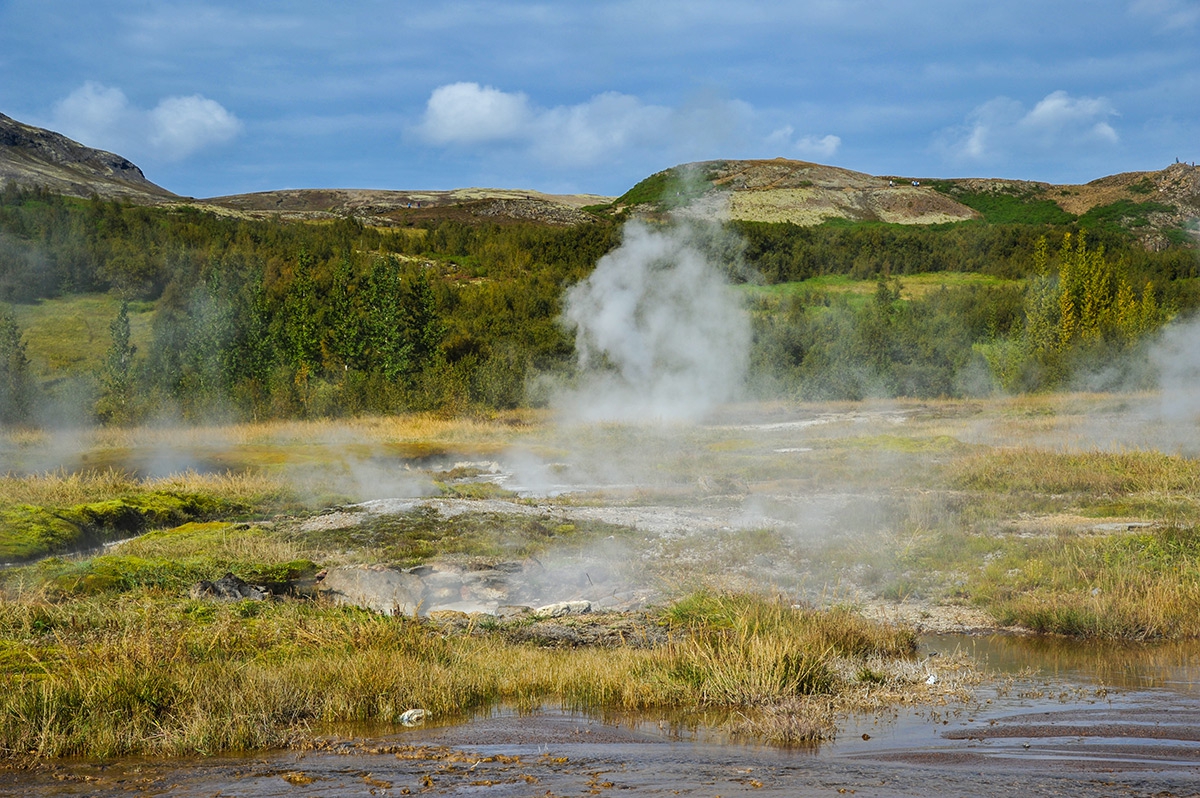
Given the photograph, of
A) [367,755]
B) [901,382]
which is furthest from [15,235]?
[367,755]

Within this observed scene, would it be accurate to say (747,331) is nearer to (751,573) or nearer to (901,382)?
(901,382)

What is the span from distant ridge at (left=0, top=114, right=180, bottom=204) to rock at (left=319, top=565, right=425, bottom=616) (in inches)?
4855

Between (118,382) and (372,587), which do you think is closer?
(372,587)

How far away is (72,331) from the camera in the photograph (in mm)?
60156

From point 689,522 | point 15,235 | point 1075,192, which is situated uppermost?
point 1075,192

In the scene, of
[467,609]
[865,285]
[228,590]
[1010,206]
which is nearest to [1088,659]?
[467,609]

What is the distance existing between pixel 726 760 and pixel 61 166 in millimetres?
180022

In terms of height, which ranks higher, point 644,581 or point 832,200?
point 832,200

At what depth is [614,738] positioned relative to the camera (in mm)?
7434

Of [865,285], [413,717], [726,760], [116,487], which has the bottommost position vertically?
[116,487]

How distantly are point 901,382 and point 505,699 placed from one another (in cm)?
4716

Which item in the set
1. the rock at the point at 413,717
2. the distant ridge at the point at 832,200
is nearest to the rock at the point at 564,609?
the rock at the point at 413,717

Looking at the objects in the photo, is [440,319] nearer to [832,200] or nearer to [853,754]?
[853,754]

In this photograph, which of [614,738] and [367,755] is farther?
[614,738]
